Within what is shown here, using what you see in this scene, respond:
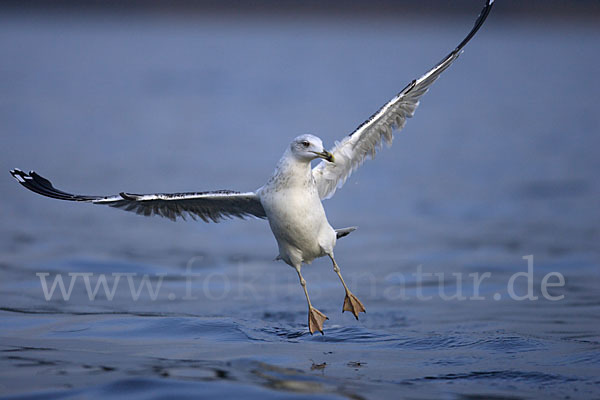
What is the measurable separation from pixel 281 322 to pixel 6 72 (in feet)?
152

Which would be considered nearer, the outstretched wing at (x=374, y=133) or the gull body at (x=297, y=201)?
the gull body at (x=297, y=201)

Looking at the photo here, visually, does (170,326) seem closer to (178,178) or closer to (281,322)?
(281,322)

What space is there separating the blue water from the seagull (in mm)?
1000

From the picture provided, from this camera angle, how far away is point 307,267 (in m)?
14.4

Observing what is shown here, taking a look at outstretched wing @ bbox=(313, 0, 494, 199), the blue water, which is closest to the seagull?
outstretched wing @ bbox=(313, 0, 494, 199)

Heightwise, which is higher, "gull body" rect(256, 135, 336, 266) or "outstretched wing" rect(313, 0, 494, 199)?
"outstretched wing" rect(313, 0, 494, 199)

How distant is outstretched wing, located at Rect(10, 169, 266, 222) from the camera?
9.88 m

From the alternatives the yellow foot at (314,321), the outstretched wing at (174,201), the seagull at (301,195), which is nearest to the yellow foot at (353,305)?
the seagull at (301,195)

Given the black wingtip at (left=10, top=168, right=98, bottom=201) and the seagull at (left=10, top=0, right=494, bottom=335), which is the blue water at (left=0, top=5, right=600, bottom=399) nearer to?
the seagull at (left=10, top=0, right=494, bottom=335)

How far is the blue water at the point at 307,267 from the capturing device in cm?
834

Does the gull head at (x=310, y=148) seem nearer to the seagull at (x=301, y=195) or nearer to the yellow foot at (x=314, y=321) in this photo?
the seagull at (x=301, y=195)

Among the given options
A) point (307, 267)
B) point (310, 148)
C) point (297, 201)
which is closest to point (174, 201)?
point (297, 201)

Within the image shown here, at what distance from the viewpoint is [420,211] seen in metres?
19.0

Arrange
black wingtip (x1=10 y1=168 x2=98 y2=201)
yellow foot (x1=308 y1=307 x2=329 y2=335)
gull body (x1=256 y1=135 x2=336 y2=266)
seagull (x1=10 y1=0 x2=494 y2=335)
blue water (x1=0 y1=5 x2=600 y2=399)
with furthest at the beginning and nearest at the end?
black wingtip (x1=10 y1=168 x2=98 y2=201) < yellow foot (x1=308 y1=307 x2=329 y2=335) < seagull (x1=10 y1=0 x2=494 y2=335) < gull body (x1=256 y1=135 x2=336 y2=266) < blue water (x1=0 y1=5 x2=600 y2=399)
